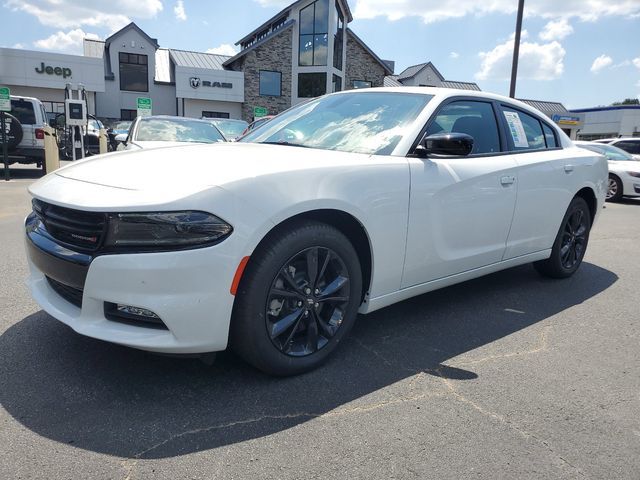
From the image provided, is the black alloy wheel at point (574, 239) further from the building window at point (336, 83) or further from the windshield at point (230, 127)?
the building window at point (336, 83)

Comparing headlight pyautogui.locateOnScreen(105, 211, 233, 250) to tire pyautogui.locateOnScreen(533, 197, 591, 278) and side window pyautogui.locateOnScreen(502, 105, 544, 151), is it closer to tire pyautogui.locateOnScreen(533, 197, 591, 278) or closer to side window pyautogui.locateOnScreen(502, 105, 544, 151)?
side window pyautogui.locateOnScreen(502, 105, 544, 151)

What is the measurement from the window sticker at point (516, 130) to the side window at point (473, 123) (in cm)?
20

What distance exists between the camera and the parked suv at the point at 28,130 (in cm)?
1271

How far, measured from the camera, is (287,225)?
253 centimetres

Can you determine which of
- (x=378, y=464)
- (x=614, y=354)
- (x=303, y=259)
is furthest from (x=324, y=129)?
(x=614, y=354)

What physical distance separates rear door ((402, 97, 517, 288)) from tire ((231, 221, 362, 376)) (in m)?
0.50

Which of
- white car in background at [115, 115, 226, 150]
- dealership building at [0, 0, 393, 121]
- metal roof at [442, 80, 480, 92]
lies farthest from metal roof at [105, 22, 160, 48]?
white car in background at [115, 115, 226, 150]

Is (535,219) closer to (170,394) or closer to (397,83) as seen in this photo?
(170,394)

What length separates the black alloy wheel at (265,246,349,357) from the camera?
2.57 metres

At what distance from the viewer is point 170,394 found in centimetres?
248

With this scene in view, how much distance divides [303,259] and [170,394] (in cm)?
93

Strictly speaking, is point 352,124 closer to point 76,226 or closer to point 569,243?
point 76,226

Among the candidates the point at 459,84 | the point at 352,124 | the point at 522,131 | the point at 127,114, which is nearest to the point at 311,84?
the point at 127,114

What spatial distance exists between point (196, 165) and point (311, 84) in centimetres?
3253
